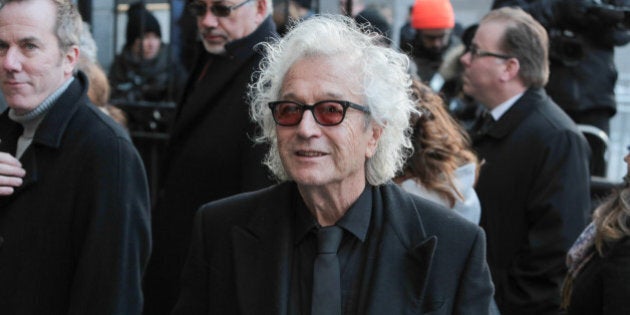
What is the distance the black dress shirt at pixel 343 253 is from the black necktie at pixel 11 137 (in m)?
1.28

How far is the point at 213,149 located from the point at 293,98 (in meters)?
1.54

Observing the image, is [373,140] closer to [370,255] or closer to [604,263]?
[370,255]

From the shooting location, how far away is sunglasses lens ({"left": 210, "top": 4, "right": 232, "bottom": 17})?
4449mm

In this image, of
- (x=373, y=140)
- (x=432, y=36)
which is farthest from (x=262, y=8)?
(x=432, y=36)

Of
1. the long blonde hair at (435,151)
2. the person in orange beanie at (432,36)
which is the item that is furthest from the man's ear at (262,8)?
the person in orange beanie at (432,36)

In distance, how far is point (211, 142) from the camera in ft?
13.6

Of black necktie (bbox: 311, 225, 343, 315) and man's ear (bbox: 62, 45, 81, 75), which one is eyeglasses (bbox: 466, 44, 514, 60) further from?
black necktie (bbox: 311, 225, 343, 315)

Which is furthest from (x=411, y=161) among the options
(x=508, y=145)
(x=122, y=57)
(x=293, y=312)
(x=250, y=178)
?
(x=122, y=57)

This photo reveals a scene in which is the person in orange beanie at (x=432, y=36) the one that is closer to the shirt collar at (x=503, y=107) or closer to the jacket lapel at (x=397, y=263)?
the shirt collar at (x=503, y=107)

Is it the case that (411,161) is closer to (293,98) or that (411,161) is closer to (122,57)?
(293,98)

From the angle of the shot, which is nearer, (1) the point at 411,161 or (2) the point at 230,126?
(1) the point at 411,161

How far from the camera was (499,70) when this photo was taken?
498 centimetres

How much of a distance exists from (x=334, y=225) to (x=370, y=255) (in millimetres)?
134

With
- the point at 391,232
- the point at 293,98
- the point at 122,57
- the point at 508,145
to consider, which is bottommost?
the point at 122,57
